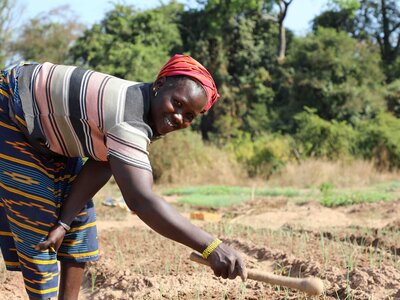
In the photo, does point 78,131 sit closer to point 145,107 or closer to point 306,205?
point 145,107

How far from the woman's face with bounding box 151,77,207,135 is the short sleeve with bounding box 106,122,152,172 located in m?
0.11

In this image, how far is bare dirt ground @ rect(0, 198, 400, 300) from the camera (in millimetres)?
3574

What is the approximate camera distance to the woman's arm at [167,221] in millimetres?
2146

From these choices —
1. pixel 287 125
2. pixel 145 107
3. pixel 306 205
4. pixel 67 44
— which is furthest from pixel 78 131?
pixel 67 44

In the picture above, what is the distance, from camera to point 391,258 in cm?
455

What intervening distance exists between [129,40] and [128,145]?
65.4ft

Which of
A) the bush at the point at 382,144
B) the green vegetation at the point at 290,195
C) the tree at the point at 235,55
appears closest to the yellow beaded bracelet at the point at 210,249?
the green vegetation at the point at 290,195

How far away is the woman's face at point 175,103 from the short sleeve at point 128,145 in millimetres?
108

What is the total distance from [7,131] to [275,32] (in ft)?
70.9

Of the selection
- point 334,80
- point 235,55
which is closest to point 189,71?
point 334,80

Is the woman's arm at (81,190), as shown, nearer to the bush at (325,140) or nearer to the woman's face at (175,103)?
the woman's face at (175,103)

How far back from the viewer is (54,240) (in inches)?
100

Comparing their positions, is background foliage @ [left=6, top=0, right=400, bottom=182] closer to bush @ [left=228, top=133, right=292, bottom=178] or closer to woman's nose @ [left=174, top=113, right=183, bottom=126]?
bush @ [left=228, top=133, right=292, bottom=178]

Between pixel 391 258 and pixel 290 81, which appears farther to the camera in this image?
pixel 290 81
